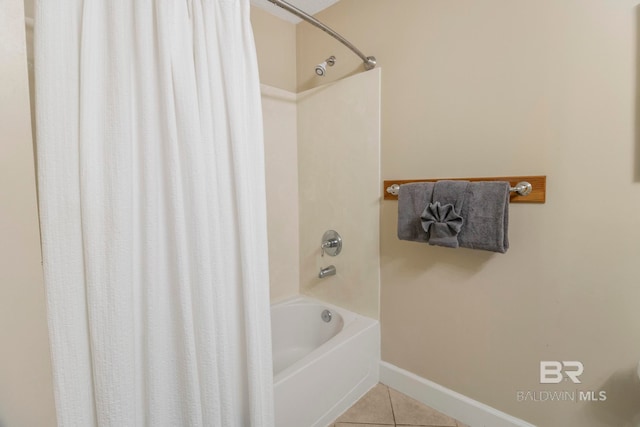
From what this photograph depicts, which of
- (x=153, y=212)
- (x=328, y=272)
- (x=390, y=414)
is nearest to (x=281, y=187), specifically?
(x=328, y=272)

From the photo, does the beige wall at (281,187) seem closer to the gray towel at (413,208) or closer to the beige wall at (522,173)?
the beige wall at (522,173)

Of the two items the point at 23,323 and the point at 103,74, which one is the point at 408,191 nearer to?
the point at 103,74

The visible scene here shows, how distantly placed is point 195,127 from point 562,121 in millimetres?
1372

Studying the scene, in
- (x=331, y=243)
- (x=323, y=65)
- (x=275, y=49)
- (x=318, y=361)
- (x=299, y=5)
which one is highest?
(x=299, y=5)

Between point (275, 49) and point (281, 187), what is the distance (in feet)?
3.21

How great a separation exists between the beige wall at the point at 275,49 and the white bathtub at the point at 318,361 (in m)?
1.62

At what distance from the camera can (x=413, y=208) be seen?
1.36 m

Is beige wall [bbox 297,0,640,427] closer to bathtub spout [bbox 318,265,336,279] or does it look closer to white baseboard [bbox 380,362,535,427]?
white baseboard [bbox 380,362,535,427]

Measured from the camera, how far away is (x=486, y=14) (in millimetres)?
1236

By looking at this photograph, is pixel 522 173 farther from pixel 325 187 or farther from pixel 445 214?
pixel 325 187

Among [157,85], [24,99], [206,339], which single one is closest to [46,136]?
[24,99]

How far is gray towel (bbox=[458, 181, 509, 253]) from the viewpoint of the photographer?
114cm

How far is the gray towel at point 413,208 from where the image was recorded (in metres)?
1.33

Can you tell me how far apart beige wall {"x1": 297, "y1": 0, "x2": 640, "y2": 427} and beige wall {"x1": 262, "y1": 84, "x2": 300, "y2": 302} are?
72cm
